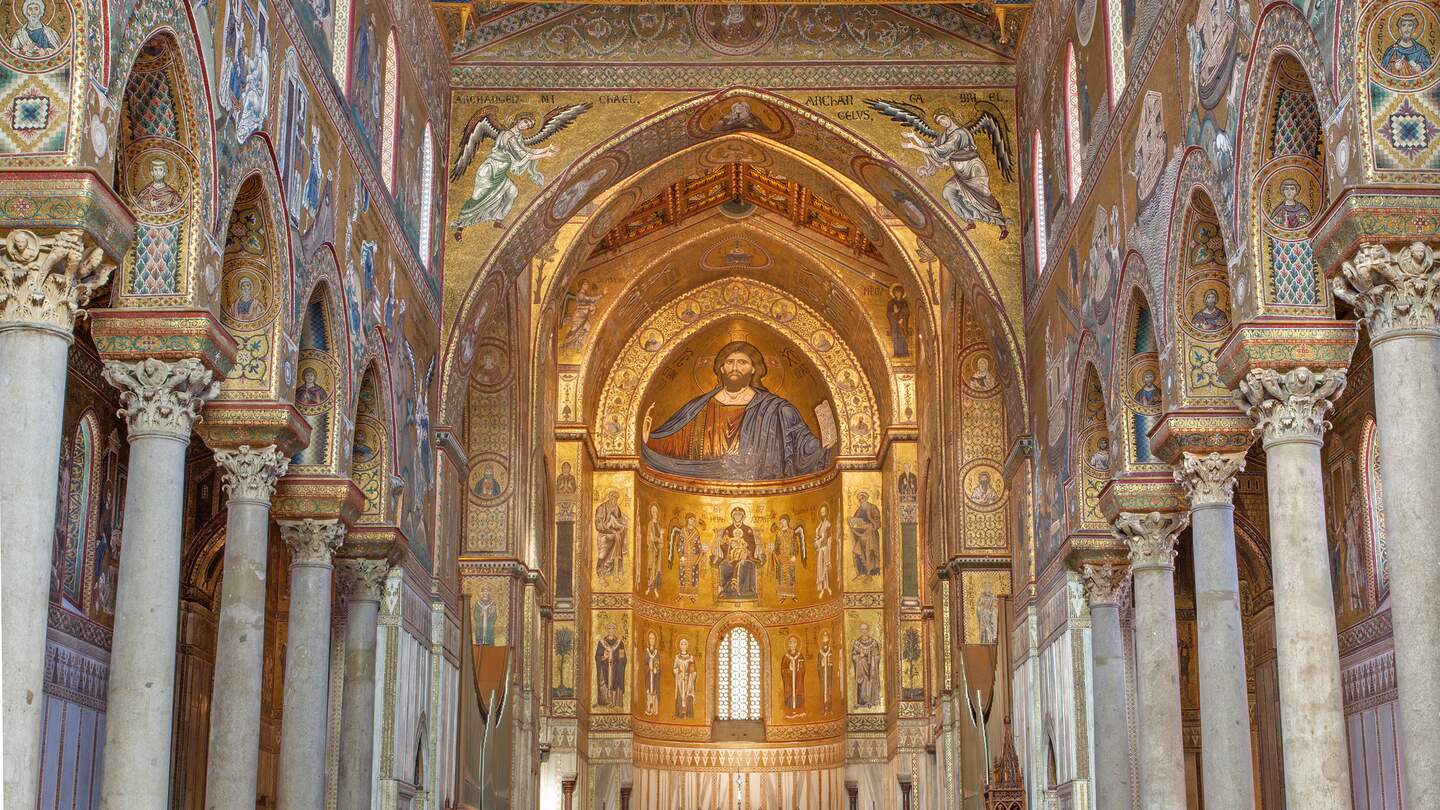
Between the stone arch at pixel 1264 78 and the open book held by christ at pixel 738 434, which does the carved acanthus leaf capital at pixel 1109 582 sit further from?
the open book held by christ at pixel 738 434

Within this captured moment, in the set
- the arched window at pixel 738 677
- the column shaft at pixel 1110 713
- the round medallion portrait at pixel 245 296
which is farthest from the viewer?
the arched window at pixel 738 677

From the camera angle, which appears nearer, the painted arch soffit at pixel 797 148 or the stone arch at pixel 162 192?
the stone arch at pixel 162 192

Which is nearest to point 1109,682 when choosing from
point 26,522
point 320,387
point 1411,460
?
point 1411,460

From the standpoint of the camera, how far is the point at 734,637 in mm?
41125

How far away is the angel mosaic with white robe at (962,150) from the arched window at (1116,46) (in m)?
6.22

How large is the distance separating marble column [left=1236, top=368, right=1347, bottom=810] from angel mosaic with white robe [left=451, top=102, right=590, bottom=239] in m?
13.8

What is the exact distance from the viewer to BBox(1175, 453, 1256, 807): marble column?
14.8 m

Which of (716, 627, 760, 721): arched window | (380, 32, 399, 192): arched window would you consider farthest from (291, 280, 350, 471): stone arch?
(716, 627, 760, 721): arched window

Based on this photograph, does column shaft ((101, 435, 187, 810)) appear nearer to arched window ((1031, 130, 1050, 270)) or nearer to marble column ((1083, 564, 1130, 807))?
marble column ((1083, 564, 1130, 807))

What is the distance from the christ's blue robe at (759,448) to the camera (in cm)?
4128

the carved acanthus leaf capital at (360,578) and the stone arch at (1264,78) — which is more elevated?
the stone arch at (1264,78)

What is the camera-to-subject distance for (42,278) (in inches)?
430

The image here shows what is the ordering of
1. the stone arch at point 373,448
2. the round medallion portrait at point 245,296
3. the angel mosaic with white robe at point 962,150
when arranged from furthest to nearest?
the angel mosaic with white robe at point 962,150 → the stone arch at point 373,448 → the round medallion portrait at point 245,296

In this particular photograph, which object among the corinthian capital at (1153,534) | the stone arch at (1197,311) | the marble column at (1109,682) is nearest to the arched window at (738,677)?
the marble column at (1109,682)
